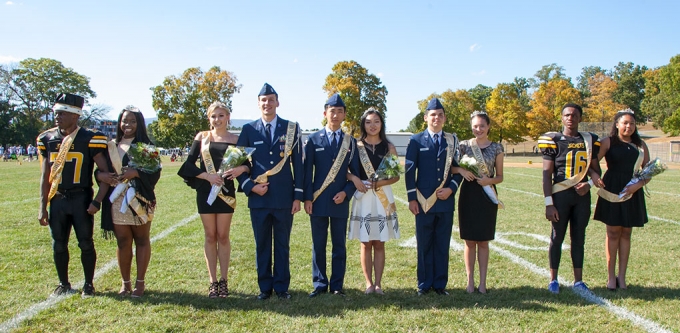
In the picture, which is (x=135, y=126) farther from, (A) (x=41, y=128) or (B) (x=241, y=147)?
(A) (x=41, y=128)

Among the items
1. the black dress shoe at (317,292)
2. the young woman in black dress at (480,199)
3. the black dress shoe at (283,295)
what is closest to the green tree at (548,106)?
the young woman in black dress at (480,199)

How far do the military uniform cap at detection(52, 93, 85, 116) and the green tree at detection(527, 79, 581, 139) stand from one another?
54.2m

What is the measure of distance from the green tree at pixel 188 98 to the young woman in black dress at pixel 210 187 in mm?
48333

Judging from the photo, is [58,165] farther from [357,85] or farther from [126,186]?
[357,85]

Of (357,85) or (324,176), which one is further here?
(357,85)

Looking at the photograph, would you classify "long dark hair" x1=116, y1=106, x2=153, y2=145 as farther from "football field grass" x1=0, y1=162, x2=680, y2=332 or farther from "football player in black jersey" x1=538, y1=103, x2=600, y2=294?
"football player in black jersey" x1=538, y1=103, x2=600, y2=294

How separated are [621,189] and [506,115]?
52.1m

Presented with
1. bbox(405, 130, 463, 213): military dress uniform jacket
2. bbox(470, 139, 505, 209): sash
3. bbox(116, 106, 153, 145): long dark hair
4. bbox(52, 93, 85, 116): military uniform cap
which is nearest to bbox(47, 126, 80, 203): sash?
bbox(52, 93, 85, 116): military uniform cap

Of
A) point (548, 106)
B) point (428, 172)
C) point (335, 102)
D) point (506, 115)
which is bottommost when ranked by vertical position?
point (428, 172)

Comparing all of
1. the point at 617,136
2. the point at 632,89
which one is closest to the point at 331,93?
the point at 617,136

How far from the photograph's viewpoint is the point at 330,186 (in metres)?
4.93

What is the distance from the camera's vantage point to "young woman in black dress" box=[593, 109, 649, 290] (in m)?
5.24

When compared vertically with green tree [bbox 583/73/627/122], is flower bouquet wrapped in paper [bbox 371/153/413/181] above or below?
A: below

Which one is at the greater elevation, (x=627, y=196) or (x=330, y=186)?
(x=330, y=186)
